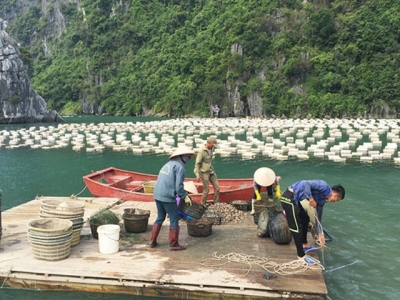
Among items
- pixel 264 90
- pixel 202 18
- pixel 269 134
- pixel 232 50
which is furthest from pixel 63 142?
pixel 202 18

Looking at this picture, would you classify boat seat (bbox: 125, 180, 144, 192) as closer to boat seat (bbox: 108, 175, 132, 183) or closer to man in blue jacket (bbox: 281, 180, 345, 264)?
boat seat (bbox: 108, 175, 132, 183)

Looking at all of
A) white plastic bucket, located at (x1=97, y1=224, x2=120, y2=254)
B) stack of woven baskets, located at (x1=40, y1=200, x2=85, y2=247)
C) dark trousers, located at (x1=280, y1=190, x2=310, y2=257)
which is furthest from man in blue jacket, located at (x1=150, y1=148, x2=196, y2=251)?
dark trousers, located at (x1=280, y1=190, x2=310, y2=257)

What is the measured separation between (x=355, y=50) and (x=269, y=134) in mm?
33124

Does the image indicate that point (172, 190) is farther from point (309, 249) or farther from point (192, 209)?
point (309, 249)

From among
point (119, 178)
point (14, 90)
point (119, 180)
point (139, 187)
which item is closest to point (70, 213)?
point (139, 187)

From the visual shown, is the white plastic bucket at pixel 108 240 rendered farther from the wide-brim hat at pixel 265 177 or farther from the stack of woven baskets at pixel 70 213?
the wide-brim hat at pixel 265 177

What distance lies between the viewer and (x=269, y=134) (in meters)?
33.0

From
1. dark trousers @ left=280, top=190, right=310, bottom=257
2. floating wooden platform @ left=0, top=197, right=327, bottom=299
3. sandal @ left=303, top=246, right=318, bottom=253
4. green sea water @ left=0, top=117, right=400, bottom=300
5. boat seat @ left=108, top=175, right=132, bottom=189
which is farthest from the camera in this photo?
boat seat @ left=108, top=175, right=132, bottom=189

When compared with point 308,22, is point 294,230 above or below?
below

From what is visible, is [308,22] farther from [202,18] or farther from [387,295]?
[387,295]

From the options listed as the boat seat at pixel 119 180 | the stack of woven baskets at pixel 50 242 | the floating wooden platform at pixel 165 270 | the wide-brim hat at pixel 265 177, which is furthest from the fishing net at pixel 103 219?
the boat seat at pixel 119 180

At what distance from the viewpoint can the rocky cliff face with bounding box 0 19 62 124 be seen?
56.2 m

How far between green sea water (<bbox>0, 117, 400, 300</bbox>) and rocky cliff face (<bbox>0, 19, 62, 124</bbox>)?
31.5 metres

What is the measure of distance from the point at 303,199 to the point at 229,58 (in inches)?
2436
